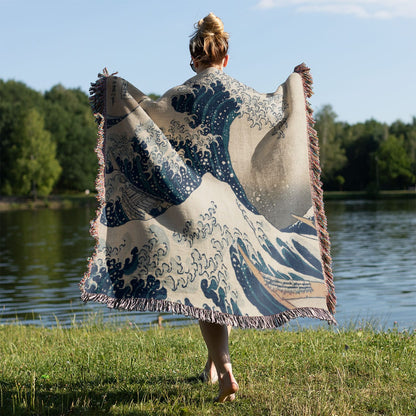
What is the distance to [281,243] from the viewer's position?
13.0ft

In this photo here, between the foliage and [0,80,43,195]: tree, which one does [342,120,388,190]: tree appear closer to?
the foliage

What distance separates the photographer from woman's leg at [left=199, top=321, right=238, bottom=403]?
3.64 m

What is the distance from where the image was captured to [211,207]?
12.4 ft

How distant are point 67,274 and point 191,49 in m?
15.6

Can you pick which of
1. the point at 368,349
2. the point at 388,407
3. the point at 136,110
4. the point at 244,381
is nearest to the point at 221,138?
the point at 136,110

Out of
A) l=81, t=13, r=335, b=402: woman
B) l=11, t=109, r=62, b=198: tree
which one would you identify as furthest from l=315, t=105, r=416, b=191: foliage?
l=81, t=13, r=335, b=402: woman

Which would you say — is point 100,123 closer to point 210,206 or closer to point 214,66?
point 214,66

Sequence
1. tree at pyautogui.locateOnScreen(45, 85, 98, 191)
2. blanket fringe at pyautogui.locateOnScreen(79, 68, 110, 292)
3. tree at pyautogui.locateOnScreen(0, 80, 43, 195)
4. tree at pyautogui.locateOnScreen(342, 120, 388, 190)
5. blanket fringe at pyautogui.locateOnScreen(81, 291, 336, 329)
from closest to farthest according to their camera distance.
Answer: blanket fringe at pyautogui.locateOnScreen(81, 291, 336, 329) → blanket fringe at pyautogui.locateOnScreen(79, 68, 110, 292) → tree at pyautogui.locateOnScreen(0, 80, 43, 195) → tree at pyautogui.locateOnScreen(45, 85, 98, 191) → tree at pyautogui.locateOnScreen(342, 120, 388, 190)

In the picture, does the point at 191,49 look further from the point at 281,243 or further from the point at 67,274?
the point at 67,274

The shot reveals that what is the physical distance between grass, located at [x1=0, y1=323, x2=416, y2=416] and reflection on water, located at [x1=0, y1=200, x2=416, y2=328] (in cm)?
219

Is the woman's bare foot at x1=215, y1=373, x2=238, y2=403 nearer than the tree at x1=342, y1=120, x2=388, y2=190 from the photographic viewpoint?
Yes

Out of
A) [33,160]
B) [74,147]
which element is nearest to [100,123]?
[33,160]

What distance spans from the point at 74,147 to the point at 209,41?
6637 cm

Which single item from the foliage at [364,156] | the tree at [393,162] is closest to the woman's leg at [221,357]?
the foliage at [364,156]
